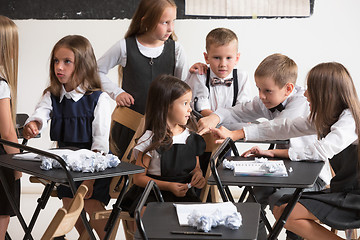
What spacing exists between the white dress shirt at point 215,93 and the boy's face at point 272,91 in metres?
0.31

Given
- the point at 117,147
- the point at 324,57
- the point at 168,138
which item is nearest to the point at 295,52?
the point at 324,57

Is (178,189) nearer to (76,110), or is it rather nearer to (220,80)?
(76,110)

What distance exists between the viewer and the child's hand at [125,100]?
3.47m

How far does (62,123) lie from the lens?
330cm

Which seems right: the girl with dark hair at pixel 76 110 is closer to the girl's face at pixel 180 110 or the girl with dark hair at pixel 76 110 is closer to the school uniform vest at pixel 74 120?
the school uniform vest at pixel 74 120

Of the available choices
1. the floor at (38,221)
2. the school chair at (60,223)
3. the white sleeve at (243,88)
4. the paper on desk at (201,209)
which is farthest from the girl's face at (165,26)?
the school chair at (60,223)

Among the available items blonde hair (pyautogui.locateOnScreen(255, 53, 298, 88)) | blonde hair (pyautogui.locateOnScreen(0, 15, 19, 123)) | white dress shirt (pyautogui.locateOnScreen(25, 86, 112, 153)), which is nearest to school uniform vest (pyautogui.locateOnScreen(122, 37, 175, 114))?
white dress shirt (pyautogui.locateOnScreen(25, 86, 112, 153))

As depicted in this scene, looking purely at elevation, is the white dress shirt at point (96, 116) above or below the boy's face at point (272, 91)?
below

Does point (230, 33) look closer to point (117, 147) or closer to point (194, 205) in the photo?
point (117, 147)

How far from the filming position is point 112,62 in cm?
372

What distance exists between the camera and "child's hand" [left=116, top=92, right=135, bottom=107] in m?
3.47

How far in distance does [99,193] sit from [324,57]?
2553mm

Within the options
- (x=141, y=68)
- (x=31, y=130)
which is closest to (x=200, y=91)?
(x=141, y=68)

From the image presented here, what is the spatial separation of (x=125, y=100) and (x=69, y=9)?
1987mm
